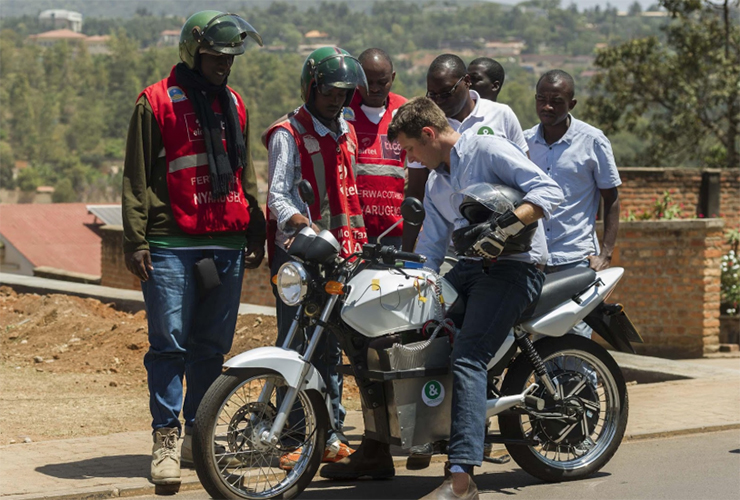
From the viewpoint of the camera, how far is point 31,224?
2356 inches

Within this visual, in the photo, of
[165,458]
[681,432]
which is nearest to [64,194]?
[681,432]

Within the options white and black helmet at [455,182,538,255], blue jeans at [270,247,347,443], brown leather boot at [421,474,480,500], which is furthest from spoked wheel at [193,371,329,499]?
white and black helmet at [455,182,538,255]

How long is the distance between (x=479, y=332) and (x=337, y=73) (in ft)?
5.17

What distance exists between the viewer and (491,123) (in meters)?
6.47

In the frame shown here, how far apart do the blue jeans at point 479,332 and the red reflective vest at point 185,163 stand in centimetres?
133

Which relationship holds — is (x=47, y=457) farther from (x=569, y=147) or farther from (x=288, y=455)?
(x=569, y=147)

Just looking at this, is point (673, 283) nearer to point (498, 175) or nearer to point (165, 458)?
point (498, 175)

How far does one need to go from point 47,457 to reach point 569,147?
350cm

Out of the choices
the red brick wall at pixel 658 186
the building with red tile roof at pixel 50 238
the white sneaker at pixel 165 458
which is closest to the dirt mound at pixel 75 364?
the white sneaker at pixel 165 458

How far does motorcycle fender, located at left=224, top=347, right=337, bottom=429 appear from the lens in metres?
5.22

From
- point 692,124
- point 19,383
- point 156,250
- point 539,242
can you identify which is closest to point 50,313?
point 19,383

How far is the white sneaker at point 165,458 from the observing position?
571 centimetres

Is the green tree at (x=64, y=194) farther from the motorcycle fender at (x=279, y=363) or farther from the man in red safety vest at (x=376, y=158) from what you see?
the motorcycle fender at (x=279, y=363)

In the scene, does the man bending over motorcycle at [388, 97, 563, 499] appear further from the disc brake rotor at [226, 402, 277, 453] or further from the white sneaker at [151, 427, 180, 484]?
the white sneaker at [151, 427, 180, 484]
